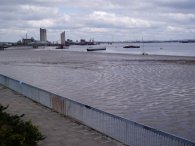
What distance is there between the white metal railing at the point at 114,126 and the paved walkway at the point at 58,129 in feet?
0.89

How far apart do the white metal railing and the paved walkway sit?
27 centimetres

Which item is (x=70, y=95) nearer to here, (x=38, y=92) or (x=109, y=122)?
(x=38, y=92)

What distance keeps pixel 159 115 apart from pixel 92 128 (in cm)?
681

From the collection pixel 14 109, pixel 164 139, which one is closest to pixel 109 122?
pixel 164 139

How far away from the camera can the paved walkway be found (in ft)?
40.5

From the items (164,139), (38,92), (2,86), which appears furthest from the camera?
(2,86)

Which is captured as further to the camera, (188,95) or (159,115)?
(188,95)

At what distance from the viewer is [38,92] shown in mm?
19891

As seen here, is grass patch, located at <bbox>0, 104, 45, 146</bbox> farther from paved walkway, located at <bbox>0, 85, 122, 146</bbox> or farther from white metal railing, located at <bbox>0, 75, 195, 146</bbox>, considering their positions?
white metal railing, located at <bbox>0, 75, 195, 146</bbox>

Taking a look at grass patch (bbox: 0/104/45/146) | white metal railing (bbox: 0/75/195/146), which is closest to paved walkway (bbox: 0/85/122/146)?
white metal railing (bbox: 0/75/195/146)

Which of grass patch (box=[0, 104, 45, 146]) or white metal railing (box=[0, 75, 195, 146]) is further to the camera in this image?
white metal railing (box=[0, 75, 195, 146])

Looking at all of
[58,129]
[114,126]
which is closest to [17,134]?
[114,126]

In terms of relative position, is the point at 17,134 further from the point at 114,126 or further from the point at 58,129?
the point at 58,129

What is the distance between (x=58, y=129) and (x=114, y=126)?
250 cm
